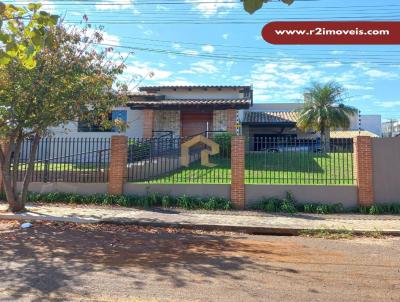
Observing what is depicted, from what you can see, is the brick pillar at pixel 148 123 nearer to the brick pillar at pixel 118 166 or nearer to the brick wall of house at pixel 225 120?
the brick wall of house at pixel 225 120

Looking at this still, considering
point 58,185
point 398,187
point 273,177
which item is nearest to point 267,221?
point 273,177

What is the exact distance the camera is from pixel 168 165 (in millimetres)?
15422

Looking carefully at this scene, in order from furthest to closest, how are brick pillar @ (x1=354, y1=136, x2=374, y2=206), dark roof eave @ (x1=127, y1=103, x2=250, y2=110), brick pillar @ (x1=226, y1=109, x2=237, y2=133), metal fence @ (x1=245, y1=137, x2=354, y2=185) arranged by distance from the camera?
1. brick pillar @ (x1=226, y1=109, x2=237, y2=133)
2. dark roof eave @ (x1=127, y1=103, x2=250, y2=110)
3. metal fence @ (x1=245, y1=137, x2=354, y2=185)
4. brick pillar @ (x1=354, y1=136, x2=374, y2=206)

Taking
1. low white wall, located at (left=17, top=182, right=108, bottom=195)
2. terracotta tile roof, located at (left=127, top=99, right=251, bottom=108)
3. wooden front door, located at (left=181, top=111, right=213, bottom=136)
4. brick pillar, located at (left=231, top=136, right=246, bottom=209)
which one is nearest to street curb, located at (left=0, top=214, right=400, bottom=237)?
brick pillar, located at (left=231, top=136, right=246, bottom=209)

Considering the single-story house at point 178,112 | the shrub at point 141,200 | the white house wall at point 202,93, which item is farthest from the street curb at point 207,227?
the white house wall at point 202,93

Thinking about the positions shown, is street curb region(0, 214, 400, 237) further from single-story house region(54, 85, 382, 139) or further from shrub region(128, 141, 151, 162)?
single-story house region(54, 85, 382, 139)

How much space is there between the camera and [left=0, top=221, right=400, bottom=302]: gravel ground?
16.7 ft

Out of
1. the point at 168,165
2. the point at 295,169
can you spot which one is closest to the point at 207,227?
the point at 295,169

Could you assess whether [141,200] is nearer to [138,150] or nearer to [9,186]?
[138,150]

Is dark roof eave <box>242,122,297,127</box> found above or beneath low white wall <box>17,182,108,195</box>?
above

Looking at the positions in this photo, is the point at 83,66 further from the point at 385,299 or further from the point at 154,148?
the point at 385,299

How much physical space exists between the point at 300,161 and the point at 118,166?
227 inches

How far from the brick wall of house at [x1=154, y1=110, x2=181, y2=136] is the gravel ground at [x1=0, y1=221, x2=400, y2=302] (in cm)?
1336

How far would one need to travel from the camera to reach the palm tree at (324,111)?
2656 centimetres
